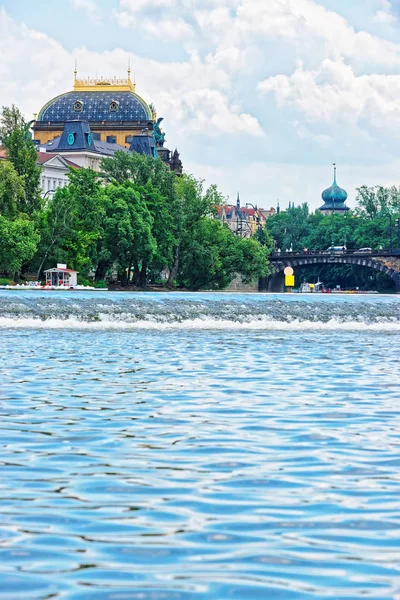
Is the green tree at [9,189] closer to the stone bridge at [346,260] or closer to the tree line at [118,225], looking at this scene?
Answer: the tree line at [118,225]

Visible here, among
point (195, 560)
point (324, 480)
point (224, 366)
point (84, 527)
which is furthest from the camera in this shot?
point (224, 366)

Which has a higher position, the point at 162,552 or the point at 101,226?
the point at 101,226

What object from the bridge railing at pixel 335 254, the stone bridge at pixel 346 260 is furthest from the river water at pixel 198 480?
the bridge railing at pixel 335 254

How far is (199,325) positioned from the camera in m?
56.1

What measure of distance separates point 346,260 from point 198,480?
17229 centimetres

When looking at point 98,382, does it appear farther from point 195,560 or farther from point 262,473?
point 195,560

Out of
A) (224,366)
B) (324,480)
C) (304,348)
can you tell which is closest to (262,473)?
(324,480)

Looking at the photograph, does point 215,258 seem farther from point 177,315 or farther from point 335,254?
point 177,315

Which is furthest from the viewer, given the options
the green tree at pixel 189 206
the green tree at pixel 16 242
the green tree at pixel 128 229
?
the green tree at pixel 189 206

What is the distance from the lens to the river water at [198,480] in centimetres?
933

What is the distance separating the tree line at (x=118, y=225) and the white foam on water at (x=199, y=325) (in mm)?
49227

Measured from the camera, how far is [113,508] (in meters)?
11.4

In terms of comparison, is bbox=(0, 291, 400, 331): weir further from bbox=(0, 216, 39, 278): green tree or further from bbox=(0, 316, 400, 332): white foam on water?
bbox=(0, 216, 39, 278): green tree

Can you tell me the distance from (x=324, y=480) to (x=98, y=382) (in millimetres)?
11264
